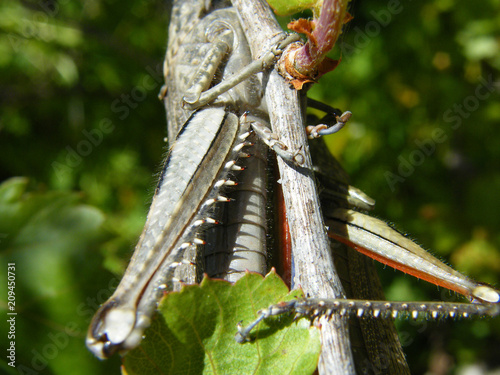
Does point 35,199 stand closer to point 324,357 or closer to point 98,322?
point 98,322

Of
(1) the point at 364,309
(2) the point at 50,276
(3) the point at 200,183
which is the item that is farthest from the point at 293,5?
(2) the point at 50,276

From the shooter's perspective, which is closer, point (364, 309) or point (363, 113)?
point (364, 309)

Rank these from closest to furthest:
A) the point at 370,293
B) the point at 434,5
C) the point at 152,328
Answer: the point at 152,328
the point at 370,293
the point at 434,5

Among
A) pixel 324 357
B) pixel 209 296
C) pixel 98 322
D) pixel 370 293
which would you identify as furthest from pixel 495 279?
pixel 98 322

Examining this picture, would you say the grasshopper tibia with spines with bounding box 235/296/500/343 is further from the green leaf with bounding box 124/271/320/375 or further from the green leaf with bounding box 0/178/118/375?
the green leaf with bounding box 0/178/118/375

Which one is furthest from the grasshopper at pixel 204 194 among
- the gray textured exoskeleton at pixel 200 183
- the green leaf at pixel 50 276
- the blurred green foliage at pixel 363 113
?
the blurred green foliage at pixel 363 113

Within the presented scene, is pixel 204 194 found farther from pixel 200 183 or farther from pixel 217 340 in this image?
pixel 217 340

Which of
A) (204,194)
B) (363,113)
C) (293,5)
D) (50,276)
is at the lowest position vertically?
(50,276)
